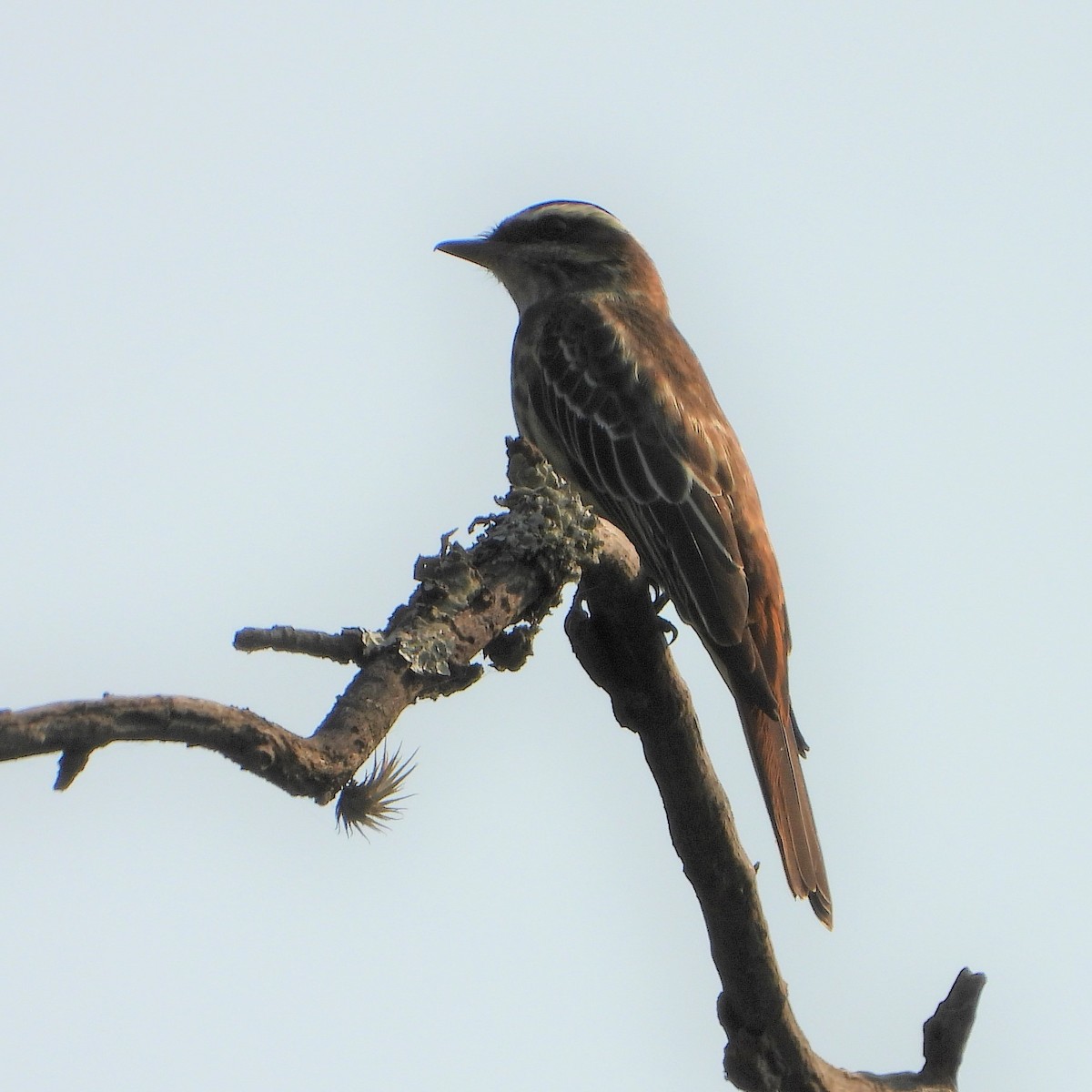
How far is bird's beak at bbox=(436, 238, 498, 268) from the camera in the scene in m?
8.95

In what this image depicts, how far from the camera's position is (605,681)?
5652 millimetres

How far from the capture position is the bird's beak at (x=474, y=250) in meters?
8.95

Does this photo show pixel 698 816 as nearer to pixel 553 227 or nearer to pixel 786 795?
pixel 786 795

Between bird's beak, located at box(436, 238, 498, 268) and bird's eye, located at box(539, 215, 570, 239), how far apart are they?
1.01 feet

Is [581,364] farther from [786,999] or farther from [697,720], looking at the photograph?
[786,999]

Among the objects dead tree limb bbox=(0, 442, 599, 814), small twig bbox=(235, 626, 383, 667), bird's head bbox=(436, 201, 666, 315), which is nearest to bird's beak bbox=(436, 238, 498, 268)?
bird's head bbox=(436, 201, 666, 315)

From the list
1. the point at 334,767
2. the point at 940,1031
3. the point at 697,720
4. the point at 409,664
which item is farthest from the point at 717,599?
the point at 334,767

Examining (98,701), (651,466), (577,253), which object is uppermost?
(577,253)

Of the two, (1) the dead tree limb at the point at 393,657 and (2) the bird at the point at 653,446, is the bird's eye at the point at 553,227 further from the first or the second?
(1) the dead tree limb at the point at 393,657

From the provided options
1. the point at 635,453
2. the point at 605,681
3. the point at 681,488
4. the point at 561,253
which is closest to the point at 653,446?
the point at 635,453

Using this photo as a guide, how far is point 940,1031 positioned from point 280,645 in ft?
11.2

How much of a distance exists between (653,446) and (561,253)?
7.03ft

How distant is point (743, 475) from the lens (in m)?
7.26

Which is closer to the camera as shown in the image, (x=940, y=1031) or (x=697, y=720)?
(x=697, y=720)
